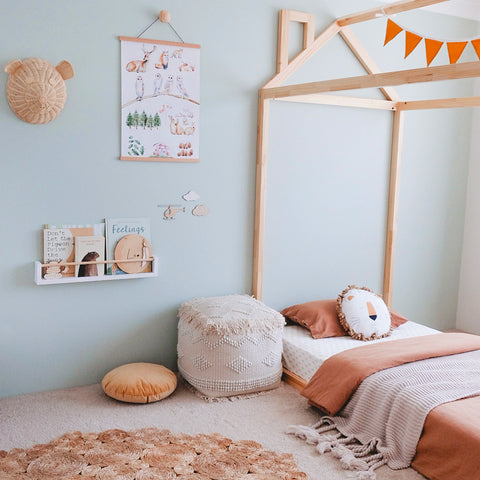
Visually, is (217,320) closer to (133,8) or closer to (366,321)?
(366,321)

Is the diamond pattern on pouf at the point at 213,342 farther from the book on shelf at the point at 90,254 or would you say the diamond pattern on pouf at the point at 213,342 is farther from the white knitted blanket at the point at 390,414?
the book on shelf at the point at 90,254

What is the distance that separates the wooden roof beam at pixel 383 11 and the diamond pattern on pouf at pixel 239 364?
2089 millimetres

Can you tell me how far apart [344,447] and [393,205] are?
1.97 metres

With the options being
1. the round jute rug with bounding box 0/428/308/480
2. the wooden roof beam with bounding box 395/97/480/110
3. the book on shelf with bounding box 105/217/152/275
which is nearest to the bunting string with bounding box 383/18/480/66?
the wooden roof beam with bounding box 395/97/480/110

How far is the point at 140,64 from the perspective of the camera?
322cm

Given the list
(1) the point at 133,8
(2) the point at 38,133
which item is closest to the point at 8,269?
(2) the point at 38,133

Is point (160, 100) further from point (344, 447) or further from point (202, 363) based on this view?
point (344, 447)

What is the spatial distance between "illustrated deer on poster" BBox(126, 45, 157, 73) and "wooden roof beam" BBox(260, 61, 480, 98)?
0.75m

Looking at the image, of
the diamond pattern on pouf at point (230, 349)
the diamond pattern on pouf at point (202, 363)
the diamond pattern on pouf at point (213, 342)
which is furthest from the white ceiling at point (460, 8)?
the diamond pattern on pouf at point (202, 363)

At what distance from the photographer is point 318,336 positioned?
3477 millimetres

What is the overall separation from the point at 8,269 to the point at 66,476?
116 cm

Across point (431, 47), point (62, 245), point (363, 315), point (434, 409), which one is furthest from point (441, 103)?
point (62, 245)

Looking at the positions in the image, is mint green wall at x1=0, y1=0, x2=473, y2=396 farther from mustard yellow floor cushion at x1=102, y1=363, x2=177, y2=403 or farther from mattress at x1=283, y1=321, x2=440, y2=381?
mattress at x1=283, y1=321, x2=440, y2=381

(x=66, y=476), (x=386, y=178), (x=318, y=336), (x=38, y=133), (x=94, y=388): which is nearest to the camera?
(x=66, y=476)
